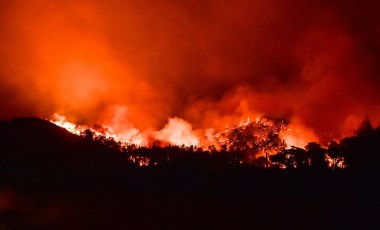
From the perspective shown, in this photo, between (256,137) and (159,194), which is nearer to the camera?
(159,194)

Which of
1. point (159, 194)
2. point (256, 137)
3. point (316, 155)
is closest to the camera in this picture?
point (159, 194)

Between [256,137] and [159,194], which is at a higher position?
[256,137]

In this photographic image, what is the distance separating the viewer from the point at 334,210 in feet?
103

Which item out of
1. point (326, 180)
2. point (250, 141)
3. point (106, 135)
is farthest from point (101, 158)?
point (250, 141)

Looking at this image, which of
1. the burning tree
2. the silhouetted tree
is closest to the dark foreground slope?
the silhouetted tree

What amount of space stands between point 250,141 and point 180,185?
25.8 meters

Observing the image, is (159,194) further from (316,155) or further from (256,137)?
(256,137)

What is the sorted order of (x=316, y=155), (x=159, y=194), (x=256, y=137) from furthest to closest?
1. (x=256, y=137)
2. (x=316, y=155)
3. (x=159, y=194)

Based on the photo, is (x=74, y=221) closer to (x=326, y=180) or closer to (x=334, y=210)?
(x=334, y=210)

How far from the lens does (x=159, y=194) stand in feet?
108

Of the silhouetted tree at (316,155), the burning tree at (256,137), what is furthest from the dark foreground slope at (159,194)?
the burning tree at (256,137)

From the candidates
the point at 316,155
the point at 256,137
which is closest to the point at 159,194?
the point at 316,155

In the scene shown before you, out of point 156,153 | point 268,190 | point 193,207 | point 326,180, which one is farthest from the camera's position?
point 156,153

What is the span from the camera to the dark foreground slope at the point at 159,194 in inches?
1120
